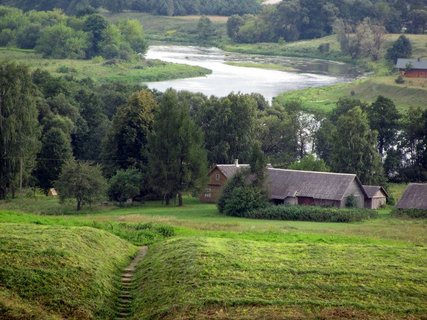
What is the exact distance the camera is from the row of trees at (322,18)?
129000 millimetres

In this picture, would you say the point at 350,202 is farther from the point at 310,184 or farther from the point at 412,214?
the point at 412,214

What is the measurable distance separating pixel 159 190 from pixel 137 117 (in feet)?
15.9

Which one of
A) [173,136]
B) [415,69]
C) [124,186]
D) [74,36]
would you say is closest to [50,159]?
[124,186]

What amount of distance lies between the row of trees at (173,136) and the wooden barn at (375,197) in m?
2.85

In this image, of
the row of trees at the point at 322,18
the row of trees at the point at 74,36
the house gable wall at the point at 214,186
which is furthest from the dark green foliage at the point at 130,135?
the row of trees at the point at 322,18

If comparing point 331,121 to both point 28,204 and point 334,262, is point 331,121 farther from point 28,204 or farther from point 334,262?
point 334,262

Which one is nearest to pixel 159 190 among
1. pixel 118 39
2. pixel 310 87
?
pixel 310 87

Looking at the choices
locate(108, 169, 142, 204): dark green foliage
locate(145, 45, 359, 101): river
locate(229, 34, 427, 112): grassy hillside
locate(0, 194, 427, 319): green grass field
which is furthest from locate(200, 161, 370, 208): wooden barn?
locate(145, 45, 359, 101): river

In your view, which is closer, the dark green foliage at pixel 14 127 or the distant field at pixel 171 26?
the dark green foliage at pixel 14 127

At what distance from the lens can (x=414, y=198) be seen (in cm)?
4747

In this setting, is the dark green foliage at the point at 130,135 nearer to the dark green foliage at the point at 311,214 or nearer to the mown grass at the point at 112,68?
the dark green foliage at the point at 311,214

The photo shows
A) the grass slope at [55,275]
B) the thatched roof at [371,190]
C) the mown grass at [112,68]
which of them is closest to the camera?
the grass slope at [55,275]

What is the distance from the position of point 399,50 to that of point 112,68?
3129 cm

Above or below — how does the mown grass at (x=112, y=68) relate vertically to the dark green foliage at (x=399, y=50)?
below
